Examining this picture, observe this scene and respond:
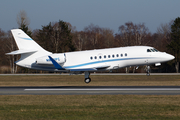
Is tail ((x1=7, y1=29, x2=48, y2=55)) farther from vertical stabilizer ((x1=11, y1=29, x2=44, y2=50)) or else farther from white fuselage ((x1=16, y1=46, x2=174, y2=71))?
white fuselage ((x1=16, y1=46, x2=174, y2=71))

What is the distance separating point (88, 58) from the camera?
97.9 ft

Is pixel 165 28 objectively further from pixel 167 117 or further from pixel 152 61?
pixel 167 117

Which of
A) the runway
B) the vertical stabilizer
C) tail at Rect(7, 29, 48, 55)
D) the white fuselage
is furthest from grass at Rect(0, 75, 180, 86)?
the runway

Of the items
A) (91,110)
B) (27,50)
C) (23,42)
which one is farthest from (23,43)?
(91,110)

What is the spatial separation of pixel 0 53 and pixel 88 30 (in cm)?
4989

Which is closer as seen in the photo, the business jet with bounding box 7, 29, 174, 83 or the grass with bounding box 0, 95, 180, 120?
the grass with bounding box 0, 95, 180, 120

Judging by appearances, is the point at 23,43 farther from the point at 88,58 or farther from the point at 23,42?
the point at 88,58

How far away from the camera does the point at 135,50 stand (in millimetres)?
29609

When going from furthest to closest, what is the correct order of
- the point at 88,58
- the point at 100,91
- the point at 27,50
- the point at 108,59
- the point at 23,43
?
the point at 23,43, the point at 27,50, the point at 88,58, the point at 108,59, the point at 100,91

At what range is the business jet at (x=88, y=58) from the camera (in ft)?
96.2

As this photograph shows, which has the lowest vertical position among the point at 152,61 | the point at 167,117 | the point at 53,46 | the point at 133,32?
the point at 167,117

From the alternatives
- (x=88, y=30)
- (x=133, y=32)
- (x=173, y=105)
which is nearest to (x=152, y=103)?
(x=173, y=105)

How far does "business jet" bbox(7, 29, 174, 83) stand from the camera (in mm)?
29328

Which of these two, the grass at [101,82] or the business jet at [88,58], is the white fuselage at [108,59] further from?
the grass at [101,82]
